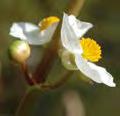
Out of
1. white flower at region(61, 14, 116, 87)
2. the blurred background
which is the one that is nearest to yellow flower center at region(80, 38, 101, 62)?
white flower at region(61, 14, 116, 87)

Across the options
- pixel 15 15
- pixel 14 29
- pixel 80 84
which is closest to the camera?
pixel 14 29

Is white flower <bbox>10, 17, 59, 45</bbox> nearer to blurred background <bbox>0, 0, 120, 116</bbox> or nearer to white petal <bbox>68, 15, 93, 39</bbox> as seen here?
white petal <bbox>68, 15, 93, 39</bbox>

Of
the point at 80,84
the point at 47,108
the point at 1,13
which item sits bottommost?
the point at 47,108

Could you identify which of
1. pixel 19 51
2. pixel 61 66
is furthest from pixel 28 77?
pixel 61 66

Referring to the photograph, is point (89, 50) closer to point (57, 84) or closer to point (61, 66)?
point (57, 84)

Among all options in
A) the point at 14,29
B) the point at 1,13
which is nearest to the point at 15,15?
the point at 1,13

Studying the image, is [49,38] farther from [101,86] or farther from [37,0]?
[101,86]
